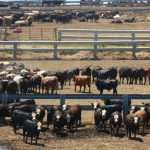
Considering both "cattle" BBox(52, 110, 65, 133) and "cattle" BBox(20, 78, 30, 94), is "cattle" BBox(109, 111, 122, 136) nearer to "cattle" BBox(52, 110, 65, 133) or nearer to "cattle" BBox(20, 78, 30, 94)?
"cattle" BBox(52, 110, 65, 133)

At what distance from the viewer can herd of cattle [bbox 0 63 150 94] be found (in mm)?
22312

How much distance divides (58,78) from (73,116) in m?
7.15

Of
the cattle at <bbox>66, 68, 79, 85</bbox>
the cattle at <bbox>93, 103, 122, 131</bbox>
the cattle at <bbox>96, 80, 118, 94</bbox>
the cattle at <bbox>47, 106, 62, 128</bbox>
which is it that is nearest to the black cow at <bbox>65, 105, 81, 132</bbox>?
the cattle at <bbox>47, 106, 62, 128</bbox>

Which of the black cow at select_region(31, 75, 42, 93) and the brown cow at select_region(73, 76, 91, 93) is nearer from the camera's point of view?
the black cow at select_region(31, 75, 42, 93)

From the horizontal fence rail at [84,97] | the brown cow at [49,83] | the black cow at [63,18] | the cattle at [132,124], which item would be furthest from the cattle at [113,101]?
the black cow at [63,18]

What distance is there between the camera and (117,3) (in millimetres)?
96625

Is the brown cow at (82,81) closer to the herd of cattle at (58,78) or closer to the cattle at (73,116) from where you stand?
the herd of cattle at (58,78)

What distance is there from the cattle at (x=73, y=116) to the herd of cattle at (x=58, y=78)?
15.2 ft

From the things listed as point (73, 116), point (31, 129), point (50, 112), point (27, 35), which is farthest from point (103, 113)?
point (27, 35)

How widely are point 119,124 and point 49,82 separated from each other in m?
6.37

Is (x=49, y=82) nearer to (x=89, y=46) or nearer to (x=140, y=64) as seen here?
(x=140, y=64)

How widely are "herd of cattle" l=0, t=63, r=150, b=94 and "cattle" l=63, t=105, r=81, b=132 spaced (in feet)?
15.2

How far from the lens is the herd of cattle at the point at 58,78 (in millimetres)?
22312

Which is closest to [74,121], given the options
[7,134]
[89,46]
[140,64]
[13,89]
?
[7,134]
